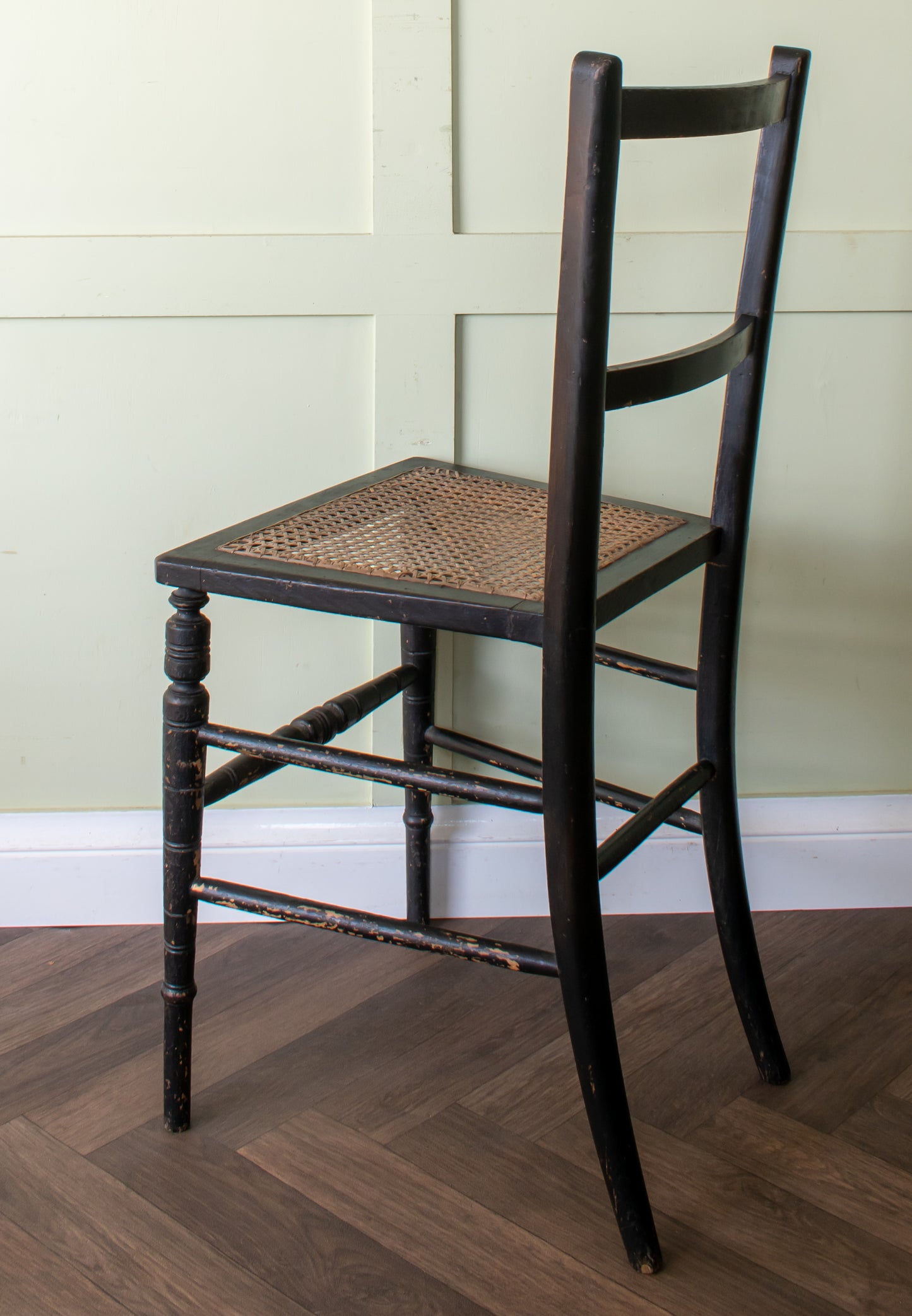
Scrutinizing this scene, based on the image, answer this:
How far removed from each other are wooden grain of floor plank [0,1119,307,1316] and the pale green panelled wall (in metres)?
0.52

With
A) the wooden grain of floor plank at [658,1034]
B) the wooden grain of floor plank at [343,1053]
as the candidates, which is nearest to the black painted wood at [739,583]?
the wooden grain of floor plank at [658,1034]

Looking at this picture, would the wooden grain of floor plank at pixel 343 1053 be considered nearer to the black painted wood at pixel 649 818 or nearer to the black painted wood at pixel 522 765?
the black painted wood at pixel 522 765

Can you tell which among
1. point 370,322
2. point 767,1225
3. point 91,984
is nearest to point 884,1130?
point 767,1225

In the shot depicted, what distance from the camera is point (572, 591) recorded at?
960 millimetres

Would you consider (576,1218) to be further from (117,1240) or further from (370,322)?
(370,322)

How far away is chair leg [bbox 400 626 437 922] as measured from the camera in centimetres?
148

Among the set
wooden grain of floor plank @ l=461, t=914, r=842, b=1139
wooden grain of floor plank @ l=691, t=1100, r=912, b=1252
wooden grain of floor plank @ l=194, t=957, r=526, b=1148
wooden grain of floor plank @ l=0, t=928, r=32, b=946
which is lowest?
wooden grain of floor plank @ l=0, t=928, r=32, b=946

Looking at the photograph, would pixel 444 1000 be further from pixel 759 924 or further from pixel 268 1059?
pixel 759 924

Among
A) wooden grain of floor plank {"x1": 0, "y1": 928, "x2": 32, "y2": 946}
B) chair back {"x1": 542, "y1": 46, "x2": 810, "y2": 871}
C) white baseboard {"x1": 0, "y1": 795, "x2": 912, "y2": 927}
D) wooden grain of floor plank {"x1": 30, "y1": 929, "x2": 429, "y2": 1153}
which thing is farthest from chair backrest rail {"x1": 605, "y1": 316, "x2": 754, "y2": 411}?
wooden grain of floor plank {"x1": 0, "y1": 928, "x2": 32, "y2": 946}

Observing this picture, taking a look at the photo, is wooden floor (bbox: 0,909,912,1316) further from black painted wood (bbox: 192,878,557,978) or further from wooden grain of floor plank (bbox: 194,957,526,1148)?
black painted wood (bbox: 192,878,557,978)

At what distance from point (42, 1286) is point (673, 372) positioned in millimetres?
934

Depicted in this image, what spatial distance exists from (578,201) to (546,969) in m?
0.61

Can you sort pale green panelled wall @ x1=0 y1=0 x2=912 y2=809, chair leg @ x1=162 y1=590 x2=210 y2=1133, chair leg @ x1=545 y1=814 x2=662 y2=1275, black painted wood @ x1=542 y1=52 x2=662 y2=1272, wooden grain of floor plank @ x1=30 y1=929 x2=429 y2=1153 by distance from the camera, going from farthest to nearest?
pale green panelled wall @ x1=0 y1=0 x2=912 y2=809 < wooden grain of floor plank @ x1=30 y1=929 x2=429 y2=1153 < chair leg @ x1=162 y1=590 x2=210 y2=1133 < chair leg @ x1=545 y1=814 x2=662 y2=1275 < black painted wood @ x1=542 y1=52 x2=662 y2=1272

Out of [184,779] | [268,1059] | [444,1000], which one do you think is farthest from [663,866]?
[184,779]
